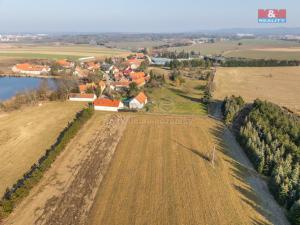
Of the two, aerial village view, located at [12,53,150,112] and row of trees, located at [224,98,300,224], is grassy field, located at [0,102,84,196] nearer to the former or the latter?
aerial village view, located at [12,53,150,112]

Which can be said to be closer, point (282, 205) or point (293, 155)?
point (282, 205)

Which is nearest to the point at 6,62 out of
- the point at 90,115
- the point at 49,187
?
the point at 90,115

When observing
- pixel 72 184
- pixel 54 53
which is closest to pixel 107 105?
pixel 72 184

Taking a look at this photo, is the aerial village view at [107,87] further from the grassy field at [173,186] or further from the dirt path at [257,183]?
the dirt path at [257,183]

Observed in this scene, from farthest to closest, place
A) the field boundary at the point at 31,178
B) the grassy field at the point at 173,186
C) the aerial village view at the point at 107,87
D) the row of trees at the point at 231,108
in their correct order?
the aerial village view at the point at 107,87, the row of trees at the point at 231,108, the field boundary at the point at 31,178, the grassy field at the point at 173,186

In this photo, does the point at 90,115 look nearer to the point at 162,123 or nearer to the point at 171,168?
the point at 162,123

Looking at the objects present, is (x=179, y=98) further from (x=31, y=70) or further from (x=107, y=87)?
(x=31, y=70)

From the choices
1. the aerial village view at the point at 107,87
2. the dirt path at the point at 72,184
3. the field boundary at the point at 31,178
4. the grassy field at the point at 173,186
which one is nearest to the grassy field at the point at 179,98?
the aerial village view at the point at 107,87
